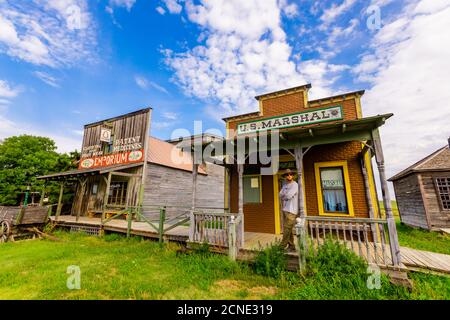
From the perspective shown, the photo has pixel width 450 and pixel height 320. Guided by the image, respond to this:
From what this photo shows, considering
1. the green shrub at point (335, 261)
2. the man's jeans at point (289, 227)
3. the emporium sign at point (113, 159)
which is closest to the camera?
the green shrub at point (335, 261)

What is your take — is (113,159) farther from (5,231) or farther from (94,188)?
(5,231)

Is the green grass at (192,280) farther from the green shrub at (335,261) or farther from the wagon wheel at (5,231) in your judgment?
the wagon wheel at (5,231)

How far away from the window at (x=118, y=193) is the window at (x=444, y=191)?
58.5 feet

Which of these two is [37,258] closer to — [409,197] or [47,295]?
[47,295]

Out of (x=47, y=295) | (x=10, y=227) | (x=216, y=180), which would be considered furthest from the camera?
(x=216, y=180)

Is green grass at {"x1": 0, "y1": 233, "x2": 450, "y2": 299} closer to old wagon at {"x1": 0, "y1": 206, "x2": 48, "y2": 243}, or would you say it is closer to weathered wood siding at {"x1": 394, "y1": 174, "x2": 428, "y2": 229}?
old wagon at {"x1": 0, "y1": 206, "x2": 48, "y2": 243}

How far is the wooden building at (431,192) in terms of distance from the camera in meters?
10.4

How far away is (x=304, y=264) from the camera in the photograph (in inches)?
178

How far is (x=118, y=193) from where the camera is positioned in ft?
42.4

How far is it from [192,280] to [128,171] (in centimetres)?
1017

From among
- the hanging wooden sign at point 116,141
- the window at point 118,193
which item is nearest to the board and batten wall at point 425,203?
the hanging wooden sign at point 116,141

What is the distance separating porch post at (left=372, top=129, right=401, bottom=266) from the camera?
4.11m
